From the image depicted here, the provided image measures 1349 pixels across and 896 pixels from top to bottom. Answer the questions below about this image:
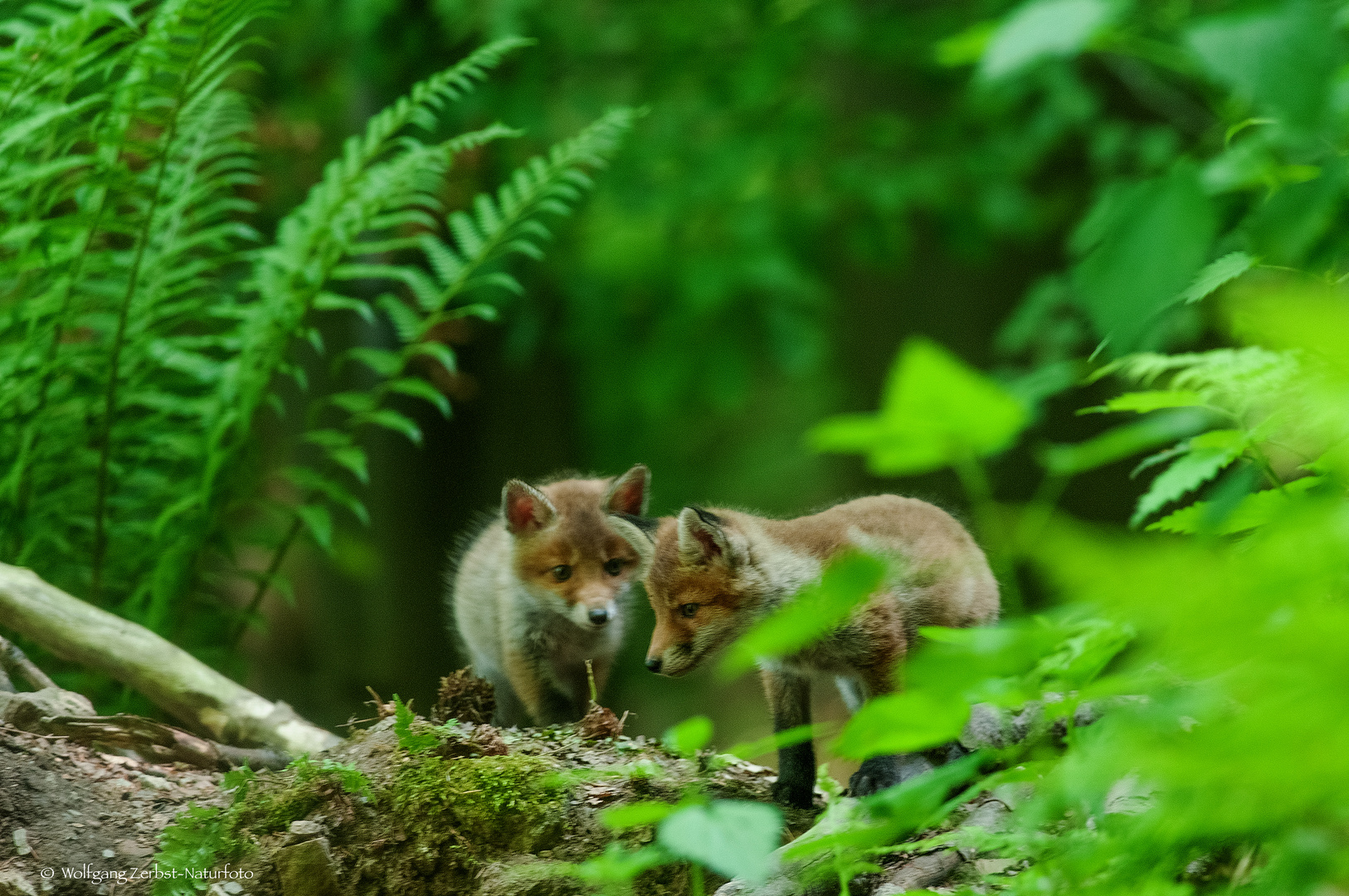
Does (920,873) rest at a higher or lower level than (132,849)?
lower

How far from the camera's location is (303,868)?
2568 mm

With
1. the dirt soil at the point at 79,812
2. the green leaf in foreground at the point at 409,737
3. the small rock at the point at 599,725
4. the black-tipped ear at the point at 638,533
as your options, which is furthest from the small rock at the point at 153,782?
the black-tipped ear at the point at 638,533

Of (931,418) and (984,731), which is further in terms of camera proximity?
(984,731)

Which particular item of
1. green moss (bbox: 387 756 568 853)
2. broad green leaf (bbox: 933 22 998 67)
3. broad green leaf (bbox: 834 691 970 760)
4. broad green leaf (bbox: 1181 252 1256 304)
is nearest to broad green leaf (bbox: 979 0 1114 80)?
broad green leaf (bbox: 933 22 998 67)

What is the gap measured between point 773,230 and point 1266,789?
671cm

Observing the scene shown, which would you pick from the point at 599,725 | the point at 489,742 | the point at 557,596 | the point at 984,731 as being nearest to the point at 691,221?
the point at 557,596

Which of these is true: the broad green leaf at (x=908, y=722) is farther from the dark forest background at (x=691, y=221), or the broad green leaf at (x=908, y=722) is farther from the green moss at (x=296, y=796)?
the dark forest background at (x=691, y=221)

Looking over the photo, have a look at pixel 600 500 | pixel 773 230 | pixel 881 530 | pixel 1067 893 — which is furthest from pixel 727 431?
pixel 1067 893

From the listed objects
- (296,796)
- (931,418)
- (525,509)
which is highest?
(931,418)

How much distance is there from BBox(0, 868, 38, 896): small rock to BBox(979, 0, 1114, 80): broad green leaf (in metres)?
2.53

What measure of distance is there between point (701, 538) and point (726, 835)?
1.95m

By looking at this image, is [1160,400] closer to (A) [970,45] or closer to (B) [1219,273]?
(B) [1219,273]

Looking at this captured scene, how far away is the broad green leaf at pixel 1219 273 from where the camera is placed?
6.36 feet

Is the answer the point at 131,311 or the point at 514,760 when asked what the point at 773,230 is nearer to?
the point at 131,311
